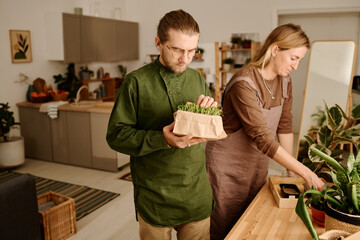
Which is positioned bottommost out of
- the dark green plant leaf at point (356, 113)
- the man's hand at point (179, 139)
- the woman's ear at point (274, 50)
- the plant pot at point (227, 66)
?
the man's hand at point (179, 139)

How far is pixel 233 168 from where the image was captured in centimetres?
176

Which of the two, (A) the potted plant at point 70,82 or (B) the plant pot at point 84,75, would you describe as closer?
(A) the potted plant at point 70,82

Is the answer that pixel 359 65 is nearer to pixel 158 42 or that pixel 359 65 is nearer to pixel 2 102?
pixel 158 42

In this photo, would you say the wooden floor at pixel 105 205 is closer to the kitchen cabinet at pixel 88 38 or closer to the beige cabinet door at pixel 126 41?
the kitchen cabinet at pixel 88 38

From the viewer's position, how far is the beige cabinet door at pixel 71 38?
200 inches

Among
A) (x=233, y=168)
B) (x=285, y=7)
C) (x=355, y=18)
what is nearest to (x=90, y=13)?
(x=285, y=7)

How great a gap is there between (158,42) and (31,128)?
4.11 metres

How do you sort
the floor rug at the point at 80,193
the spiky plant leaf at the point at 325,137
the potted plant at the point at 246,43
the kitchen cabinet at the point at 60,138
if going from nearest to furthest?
the spiky plant leaf at the point at 325,137, the floor rug at the point at 80,193, the kitchen cabinet at the point at 60,138, the potted plant at the point at 246,43

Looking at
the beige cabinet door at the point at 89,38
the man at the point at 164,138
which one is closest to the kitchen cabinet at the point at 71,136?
the beige cabinet door at the point at 89,38

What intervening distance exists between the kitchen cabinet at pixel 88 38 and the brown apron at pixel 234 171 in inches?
160

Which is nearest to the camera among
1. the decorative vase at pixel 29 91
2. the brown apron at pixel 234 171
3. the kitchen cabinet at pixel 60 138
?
the brown apron at pixel 234 171

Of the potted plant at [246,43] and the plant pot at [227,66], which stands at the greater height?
the potted plant at [246,43]

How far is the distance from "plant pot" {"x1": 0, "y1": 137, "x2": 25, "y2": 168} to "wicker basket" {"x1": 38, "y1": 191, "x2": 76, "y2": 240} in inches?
68.5

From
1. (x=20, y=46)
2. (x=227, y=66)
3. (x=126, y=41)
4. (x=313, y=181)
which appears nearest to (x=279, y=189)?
(x=313, y=181)
